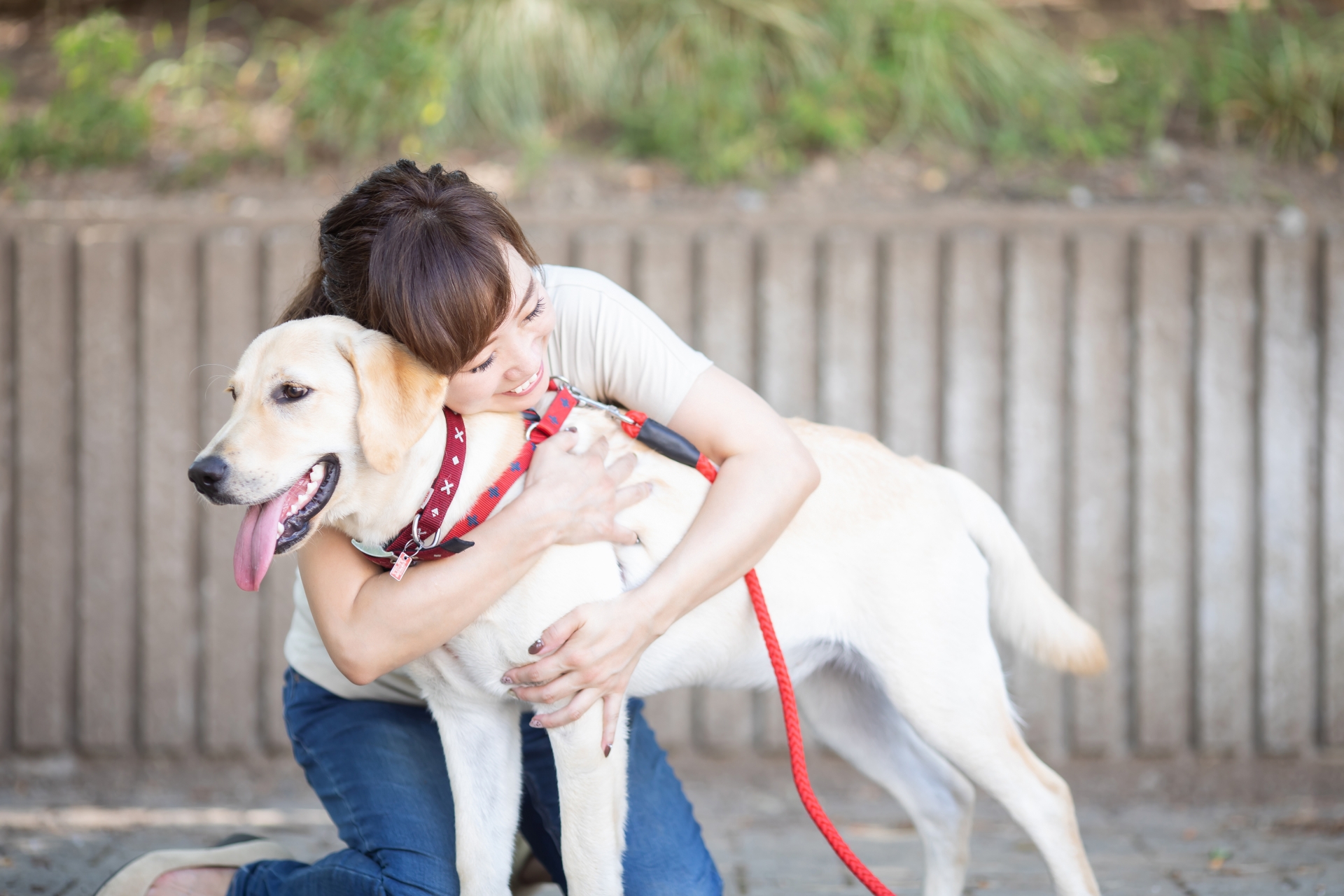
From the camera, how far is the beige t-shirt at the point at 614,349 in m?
2.17

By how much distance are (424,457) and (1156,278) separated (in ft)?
9.58

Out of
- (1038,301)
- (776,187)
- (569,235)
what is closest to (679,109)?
(776,187)

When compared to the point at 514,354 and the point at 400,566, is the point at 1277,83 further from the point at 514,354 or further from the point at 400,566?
the point at 400,566

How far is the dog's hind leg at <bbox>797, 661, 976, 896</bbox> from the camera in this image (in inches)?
100

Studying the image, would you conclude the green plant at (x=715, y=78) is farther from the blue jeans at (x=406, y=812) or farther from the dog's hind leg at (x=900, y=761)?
the blue jeans at (x=406, y=812)

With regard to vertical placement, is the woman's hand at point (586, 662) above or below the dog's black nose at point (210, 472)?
below

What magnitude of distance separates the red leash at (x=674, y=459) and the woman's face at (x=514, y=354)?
8 centimetres

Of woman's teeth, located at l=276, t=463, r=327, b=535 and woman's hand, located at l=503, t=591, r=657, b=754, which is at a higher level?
woman's teeth, located at l=276, t=463, r=327, b=535

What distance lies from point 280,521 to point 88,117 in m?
3.55

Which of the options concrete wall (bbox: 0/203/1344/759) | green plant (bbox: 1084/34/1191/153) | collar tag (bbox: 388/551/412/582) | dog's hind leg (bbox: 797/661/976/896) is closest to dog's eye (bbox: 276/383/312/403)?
collar tag (bbox: 388/551/412/582)

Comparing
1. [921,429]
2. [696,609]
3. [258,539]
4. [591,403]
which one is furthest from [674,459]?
[921,429]

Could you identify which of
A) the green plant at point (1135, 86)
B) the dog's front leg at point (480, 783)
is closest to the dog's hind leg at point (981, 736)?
the dog's front leg at point (480, 783)

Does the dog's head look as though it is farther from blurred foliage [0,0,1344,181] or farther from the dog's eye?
blurred foliage [0,0,1344,181]

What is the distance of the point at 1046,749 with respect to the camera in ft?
12.3
